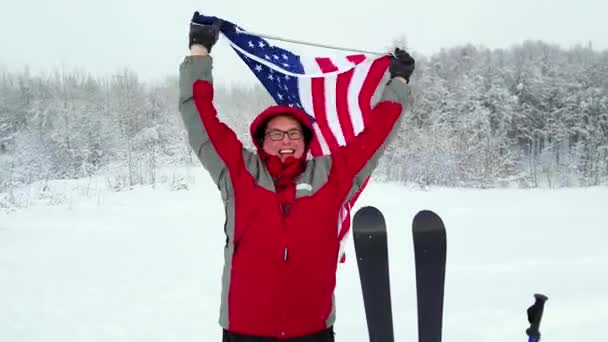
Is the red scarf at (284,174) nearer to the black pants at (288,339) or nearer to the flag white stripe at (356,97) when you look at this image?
the black pants at (288,339)

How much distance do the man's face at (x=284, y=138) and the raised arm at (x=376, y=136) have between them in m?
0.18

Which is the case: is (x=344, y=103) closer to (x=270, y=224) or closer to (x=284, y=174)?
(x=284, y=174)

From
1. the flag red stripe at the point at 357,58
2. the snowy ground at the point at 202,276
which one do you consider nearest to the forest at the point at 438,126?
the snowy ground at the point at 202,276

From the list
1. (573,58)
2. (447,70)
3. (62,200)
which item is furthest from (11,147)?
(573,58)

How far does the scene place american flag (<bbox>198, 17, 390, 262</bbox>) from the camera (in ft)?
9.19

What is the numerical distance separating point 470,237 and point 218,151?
5.79 metres

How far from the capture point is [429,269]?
86.8 inches

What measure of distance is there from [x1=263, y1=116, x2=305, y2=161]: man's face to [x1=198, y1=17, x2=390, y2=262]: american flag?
99 centimetres

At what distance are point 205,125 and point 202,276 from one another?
11.5 feet

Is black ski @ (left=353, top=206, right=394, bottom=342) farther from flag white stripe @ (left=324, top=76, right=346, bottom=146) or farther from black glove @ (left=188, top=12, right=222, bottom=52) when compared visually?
black glove @ (left=188, top=12, right=222, bottom=52)

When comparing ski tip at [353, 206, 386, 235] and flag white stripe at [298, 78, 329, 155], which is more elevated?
flag white stripe at [298, 78, 329, 155]

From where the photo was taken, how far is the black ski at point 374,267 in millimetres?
2160

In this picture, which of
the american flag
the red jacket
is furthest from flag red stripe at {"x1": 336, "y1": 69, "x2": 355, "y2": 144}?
the red jacket

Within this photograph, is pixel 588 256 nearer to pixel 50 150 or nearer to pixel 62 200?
pixel 62 200
